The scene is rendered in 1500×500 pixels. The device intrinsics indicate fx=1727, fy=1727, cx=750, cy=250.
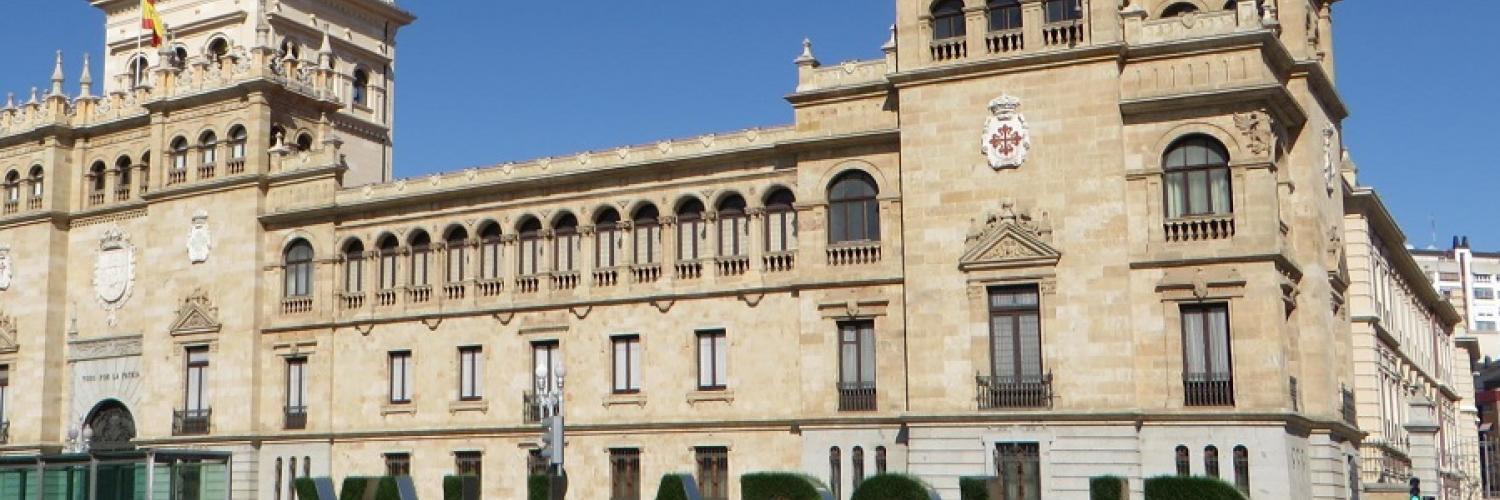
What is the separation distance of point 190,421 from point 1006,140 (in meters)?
27.4

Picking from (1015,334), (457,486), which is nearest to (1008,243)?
(1015,334)

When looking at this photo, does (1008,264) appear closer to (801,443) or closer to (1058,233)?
(1058,233)

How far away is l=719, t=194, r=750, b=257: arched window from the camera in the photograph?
4391 cm

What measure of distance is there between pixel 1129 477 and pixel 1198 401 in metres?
2.18

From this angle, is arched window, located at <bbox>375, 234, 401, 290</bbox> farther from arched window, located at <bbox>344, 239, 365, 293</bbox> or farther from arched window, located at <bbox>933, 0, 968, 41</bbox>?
arched window, located at <bbox>933, 0, 968, 41</bbox>

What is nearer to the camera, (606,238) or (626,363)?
(626,363)

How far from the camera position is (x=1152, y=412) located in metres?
36.4

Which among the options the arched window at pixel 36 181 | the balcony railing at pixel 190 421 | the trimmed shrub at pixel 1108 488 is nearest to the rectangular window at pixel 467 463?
the balcony railing at pixel 190 421

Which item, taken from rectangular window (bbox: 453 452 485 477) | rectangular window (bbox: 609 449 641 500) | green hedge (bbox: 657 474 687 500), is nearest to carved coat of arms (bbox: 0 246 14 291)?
rectangular window (bbox: 453 452 485 477)

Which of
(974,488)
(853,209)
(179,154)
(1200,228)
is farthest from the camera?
(179,154)

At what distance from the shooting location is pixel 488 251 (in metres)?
48.2

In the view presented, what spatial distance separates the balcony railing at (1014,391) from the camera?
123ft

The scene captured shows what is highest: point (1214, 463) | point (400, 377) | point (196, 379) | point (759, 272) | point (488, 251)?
point (488, 251)

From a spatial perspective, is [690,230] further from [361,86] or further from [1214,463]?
[361,86]
